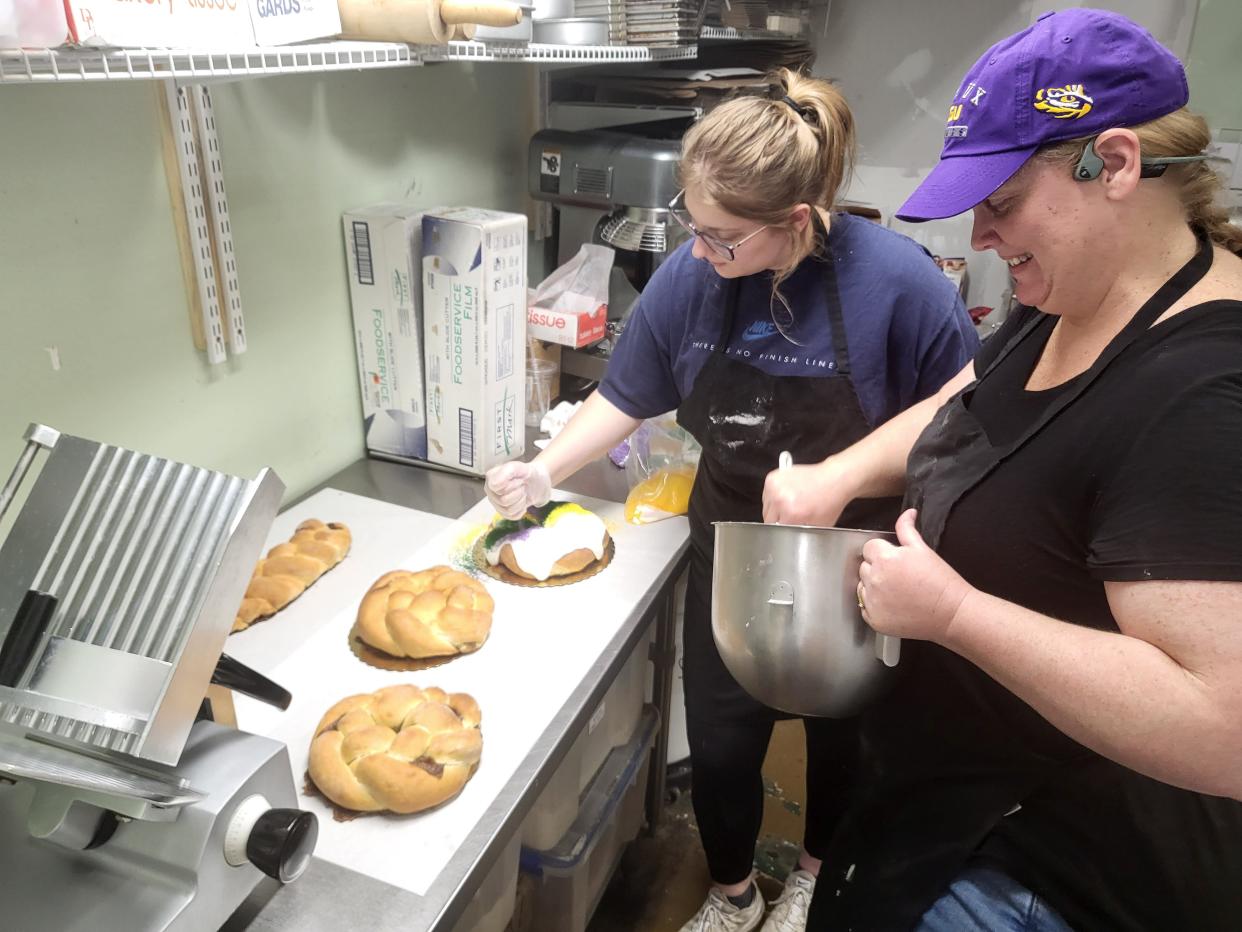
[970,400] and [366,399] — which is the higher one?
[970,400]

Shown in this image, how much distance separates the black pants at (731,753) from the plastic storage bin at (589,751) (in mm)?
124

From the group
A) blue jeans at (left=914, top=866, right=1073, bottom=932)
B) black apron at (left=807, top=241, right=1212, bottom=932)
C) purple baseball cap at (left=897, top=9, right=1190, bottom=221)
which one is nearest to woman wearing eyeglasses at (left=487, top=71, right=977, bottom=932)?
black apron at (left=807, top=241, right=1212, bottom=932)

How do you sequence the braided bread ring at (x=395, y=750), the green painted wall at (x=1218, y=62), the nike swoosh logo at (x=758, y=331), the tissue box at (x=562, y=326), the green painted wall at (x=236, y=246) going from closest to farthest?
the braided bread ring at (x=395, y=750) < the green painted wall at (x=236, y=246) < the nike swoosh logo at (x=758, y=331) < the tissue box at (x=562, y=326) < the green painted wall at (x=1218, y=62)

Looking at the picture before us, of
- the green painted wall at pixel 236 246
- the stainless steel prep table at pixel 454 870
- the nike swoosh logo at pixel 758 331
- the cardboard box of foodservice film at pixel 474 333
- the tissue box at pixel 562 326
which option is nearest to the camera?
the stainless steel prep table at pixel 454 870

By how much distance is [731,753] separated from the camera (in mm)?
1429

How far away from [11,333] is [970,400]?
3.69 feet

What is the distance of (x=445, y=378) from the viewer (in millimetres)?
1578

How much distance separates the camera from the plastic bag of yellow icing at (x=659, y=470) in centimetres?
154

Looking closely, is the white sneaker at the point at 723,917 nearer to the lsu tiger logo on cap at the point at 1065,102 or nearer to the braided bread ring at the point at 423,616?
the braided bread ring at the point at 423,616

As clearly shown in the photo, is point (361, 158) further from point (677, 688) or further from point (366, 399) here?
point (677, 688)

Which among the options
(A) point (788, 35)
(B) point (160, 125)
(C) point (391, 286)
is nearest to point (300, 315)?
(C) point (391, 286)

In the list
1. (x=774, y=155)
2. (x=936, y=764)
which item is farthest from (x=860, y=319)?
(x=936, y=764)

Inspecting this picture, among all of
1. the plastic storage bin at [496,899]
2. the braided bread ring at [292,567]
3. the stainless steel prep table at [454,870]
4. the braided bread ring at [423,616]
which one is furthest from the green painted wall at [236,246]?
the plastic storage bin at [496,899]

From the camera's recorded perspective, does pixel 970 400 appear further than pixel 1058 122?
Yes
